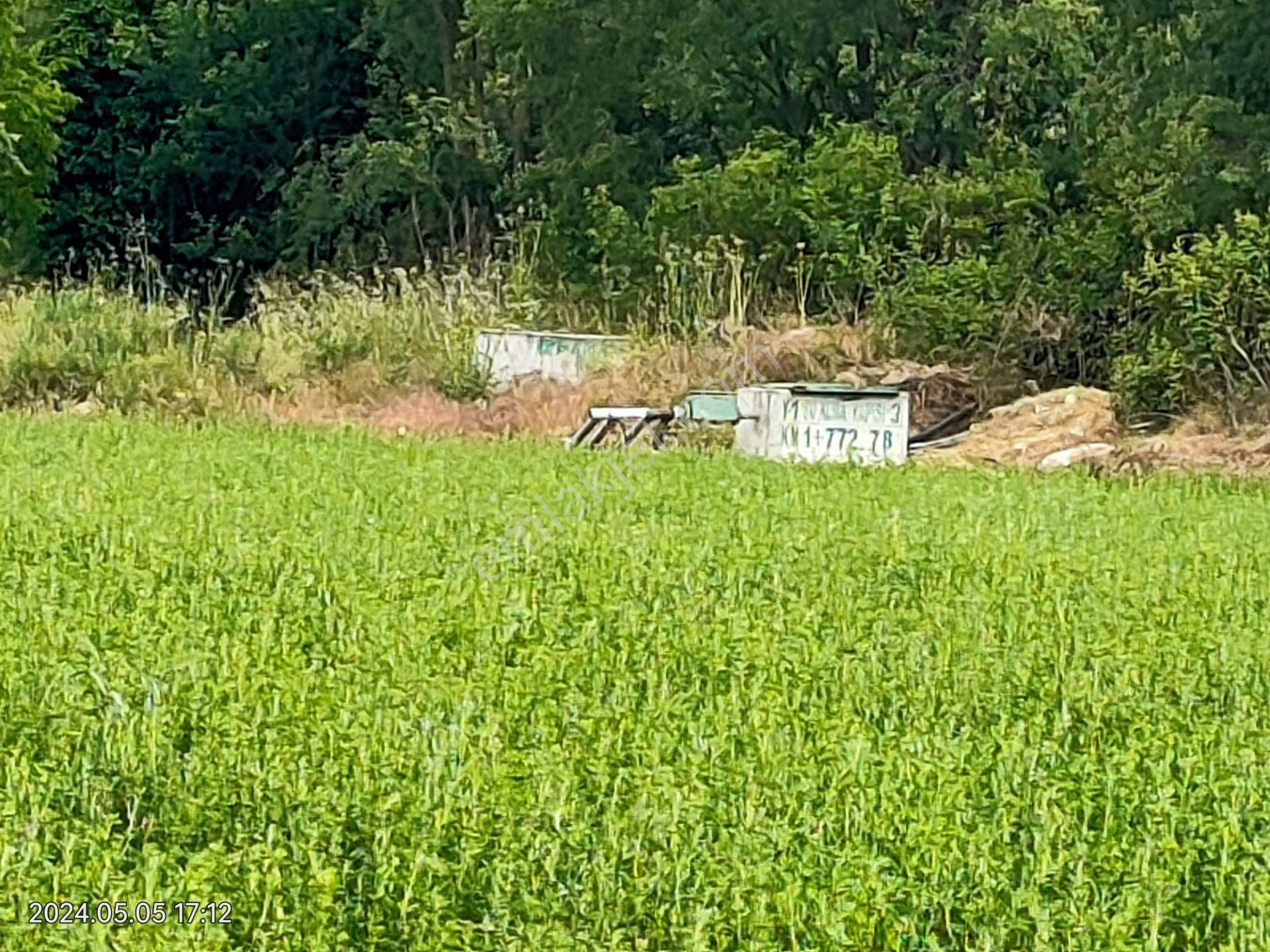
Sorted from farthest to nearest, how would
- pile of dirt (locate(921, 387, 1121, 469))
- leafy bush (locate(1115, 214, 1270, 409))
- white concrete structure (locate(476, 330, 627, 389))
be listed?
white concrete structure (locate(476, 330, 627, 389)) < leafy bush (locate(1115, 214, 1270, 409)) < pile of dirt (locate(921, 387, 1121, 469))

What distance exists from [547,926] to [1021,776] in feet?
4.51

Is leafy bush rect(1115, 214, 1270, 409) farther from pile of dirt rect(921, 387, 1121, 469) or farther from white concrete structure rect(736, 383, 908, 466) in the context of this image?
white concrete structure rect(736, 383, 908, 466)

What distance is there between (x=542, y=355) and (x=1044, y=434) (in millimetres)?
4302

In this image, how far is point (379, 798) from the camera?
4.30m

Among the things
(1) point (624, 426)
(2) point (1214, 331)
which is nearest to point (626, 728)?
(1) point (624, 426)

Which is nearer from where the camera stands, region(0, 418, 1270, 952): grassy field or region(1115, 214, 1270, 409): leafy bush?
region(0, 418, 1270, 952): grassy field

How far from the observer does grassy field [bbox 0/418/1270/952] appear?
3.82 metres

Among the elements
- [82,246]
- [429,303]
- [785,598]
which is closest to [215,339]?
[429,303]

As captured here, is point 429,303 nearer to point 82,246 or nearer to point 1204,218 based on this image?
point 1204,218

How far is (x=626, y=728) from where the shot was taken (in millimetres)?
5074
